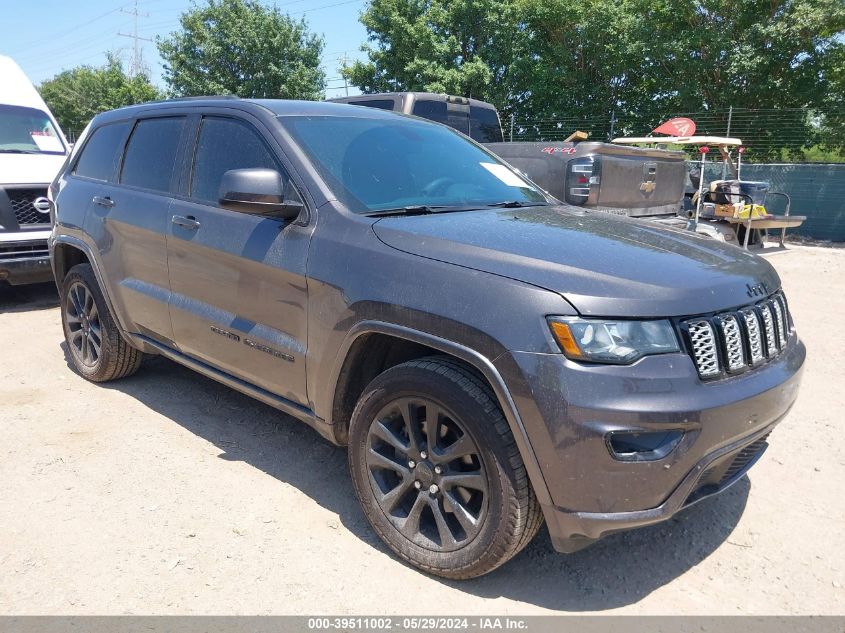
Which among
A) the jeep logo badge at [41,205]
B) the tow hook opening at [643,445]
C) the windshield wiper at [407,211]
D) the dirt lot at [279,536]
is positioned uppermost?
the windshield wiper at [407,211]

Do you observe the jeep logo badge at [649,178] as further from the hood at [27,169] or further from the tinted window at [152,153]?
the hood at [27,169]

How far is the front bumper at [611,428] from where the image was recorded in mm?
2221

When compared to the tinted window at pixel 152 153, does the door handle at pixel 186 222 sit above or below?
below

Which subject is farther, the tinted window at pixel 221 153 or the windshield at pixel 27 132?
the windshield at pixel 27 132

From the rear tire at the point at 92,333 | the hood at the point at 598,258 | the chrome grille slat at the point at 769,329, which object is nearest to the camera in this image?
the hood at the point at 598,258

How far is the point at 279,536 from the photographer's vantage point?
3.03 metres

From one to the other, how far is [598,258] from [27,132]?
8184 millimetres

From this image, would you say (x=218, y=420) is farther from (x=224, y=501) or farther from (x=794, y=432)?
(x=794, y=432)

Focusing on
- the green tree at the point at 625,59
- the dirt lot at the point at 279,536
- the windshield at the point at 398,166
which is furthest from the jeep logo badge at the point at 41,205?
the green tree at the point at 625,59

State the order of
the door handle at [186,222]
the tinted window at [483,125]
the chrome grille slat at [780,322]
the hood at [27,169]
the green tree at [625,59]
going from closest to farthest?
the chrome grille slat at [780,322], the door handle at [186,222], the hood at [27,169], the tinted window at [483,125], the green tree at [625,59]

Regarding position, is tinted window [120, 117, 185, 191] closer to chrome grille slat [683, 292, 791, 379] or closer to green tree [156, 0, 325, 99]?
chrome grille slat [683, 292, 791, 379]

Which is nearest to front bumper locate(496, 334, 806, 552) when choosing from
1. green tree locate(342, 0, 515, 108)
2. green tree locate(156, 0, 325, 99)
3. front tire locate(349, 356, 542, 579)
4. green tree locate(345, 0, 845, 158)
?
front tire locate(349, 356, 542, 579)

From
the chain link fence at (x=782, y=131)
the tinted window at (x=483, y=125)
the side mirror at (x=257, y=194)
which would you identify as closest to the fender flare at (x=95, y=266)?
the side mirror at (x=257, y=194)

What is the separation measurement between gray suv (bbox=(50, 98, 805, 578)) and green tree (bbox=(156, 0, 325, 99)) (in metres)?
28.9
